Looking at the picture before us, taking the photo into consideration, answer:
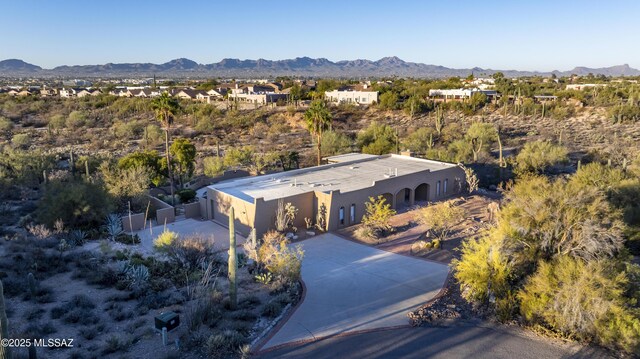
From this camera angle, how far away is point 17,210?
25.9 meters

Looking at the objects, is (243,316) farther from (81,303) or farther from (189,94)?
(189,94)

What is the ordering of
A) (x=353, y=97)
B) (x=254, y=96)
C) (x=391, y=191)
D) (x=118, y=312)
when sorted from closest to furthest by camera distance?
(x=118, y=312), (x=391, y=191), (x=353, y=97), (x=254, y=96)

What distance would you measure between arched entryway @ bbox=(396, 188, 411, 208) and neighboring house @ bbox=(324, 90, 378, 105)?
5316 centimetres

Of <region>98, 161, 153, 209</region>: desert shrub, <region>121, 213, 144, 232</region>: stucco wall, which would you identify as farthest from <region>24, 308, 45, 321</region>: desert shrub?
<region>98, 161, 153, 209</region>: desert shrub

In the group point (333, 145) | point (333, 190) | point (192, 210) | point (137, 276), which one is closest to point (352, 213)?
point (333, 190)

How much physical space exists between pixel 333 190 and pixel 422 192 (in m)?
8.29

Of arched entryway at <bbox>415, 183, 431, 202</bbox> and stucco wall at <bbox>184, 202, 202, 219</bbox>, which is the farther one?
arched entryway at <bbox>415, 183, 431, 202</bbox>

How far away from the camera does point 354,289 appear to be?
16.6 meters

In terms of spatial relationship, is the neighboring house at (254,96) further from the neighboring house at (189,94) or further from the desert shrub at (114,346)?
the desert shrub at (114,346)

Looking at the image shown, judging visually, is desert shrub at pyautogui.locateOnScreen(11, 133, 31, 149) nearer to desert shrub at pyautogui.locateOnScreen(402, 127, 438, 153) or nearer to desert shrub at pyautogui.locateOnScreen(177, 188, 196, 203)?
desert shrub at pyautogui.locateOnScreen(177, 188, 196, 203)

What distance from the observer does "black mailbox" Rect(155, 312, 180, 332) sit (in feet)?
42.1

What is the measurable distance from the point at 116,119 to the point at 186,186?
43.2 metres

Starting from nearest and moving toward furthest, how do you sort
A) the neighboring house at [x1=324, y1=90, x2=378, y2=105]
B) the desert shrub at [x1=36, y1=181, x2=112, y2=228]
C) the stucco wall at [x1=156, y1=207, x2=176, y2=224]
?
the desert shrub at [x1=36, y1=181, x2=112, y2=228] → the stucco wall at [x1=156, y1=207, x2=176, y2=224] → the neighboring house at [x1=324, y1=90, x2=378, y2=105]

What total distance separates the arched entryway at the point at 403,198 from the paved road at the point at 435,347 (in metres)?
14.3
